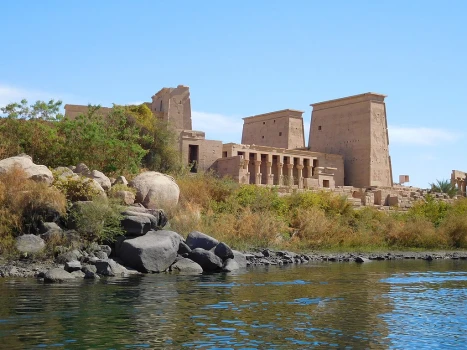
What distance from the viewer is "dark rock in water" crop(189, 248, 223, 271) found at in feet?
51.1

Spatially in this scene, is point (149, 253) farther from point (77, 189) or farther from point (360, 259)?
point (360, 259)

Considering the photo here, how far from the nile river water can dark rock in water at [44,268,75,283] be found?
411 mm

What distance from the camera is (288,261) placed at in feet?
62.2

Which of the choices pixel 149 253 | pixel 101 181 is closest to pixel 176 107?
pixel 101 181

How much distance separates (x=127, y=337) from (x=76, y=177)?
10.3 m

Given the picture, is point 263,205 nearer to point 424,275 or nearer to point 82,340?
point 424,275

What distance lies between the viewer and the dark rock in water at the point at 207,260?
15.6 m

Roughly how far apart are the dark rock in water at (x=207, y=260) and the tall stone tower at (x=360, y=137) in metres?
25.7

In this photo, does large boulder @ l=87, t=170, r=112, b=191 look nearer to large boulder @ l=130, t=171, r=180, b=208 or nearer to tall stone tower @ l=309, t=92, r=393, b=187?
large boulder @ l=130, t=171, r=180, b=208

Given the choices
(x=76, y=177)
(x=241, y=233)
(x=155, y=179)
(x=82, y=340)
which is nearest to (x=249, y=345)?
(x=82, y=340)

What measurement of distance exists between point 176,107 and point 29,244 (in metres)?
21.8

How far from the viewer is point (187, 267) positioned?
604 inches

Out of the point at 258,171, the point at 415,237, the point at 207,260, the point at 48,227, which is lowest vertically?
the point at 207,260

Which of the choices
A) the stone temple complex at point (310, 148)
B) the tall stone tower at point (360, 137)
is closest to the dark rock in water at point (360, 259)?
the stone temple complex at point (310, 148)
